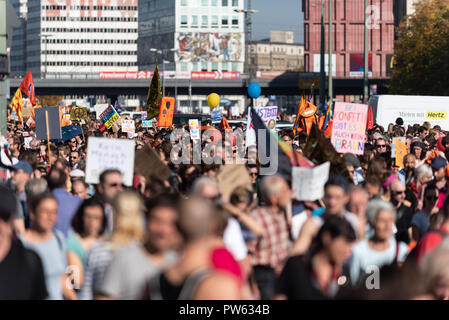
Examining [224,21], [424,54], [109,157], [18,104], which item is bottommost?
[109,157]

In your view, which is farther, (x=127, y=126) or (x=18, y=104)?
(x=18, y=104)

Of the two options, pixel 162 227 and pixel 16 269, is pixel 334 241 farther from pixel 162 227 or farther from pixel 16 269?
pixel 16 269

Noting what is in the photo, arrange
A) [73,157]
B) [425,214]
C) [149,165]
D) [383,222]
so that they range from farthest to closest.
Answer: [73,157], [149,165], [425,214], [383,222]

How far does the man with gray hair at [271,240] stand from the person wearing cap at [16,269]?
1.58 m


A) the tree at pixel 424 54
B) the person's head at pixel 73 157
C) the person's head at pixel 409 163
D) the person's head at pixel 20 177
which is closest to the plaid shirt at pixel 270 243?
the person's head at pixel 20 177

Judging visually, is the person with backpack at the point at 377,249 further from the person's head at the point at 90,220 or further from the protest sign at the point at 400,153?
the protest sign at the point at 400,153

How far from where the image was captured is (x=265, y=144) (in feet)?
34.9

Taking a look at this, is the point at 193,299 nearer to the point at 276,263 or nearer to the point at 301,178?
the point at 276,263

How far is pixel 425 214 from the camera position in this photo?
29.1 feet

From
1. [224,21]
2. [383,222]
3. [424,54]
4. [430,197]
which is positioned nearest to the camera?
[383,222]

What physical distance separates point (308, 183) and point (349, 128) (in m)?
5.27

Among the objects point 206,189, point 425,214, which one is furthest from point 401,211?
point 206,189

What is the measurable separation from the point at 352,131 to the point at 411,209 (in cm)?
442
